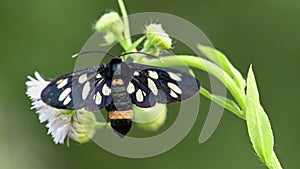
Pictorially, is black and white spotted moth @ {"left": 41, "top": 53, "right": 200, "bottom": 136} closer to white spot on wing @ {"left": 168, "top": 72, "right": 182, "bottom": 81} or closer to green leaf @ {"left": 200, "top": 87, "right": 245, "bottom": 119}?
white spot on wing @ {"left": 168, "top": 72, "right": 182, "bottom": 81}

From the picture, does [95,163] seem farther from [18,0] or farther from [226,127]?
[18,0]

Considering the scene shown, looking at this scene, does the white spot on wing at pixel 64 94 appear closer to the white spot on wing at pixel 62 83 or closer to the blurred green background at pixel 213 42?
the white spot on wing at pixel 62 83

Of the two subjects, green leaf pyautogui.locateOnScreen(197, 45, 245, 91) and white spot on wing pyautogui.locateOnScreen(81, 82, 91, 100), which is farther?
green leaf pyautogui.locateOnScreen(197, 45, 245, 91)

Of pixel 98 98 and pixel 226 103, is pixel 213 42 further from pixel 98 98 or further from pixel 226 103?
pixel 98 98

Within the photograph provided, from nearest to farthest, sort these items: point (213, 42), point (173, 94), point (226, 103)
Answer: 1. point (173, 94)
2. point (226, 103)
3. point (213, 42)

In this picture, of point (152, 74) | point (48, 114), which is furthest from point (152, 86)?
point (48, 114)

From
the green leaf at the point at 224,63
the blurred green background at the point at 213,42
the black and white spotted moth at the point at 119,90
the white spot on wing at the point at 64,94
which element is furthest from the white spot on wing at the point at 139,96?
the blurred green background at the point at 213,42

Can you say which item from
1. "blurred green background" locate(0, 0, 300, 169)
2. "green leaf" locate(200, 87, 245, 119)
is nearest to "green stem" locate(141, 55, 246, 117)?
"green leaf" locate(200, 87, 245, 119)
